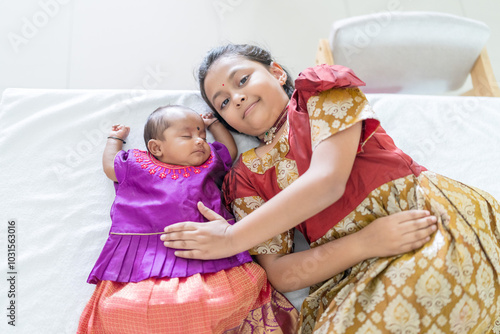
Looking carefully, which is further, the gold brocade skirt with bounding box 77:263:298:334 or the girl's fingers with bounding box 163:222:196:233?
the girl's fingers with bounding box 163:222:196:233

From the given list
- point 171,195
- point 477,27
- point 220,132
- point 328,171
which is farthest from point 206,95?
point 477,27

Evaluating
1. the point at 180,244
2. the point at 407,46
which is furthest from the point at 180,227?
the point at 407,46

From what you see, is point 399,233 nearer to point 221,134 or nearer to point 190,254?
point 190,254

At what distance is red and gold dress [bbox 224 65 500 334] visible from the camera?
0.90m

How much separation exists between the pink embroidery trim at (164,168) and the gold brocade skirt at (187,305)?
266 mm

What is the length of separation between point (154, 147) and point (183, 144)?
0.29 ft

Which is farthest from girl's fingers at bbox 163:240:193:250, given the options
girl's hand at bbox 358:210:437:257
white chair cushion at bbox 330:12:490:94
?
white chair cushion at bbox 330:12:490:94

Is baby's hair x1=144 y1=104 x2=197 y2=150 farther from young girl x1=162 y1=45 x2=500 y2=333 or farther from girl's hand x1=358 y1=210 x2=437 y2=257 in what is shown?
girl's hand x1=358 y1=210 x2=437 y2=257

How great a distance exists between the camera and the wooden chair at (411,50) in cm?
148

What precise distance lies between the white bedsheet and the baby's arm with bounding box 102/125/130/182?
0.03 metres

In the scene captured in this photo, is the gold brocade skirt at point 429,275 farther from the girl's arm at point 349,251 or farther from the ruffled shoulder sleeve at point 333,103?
the ruffled shoulder sleeve at point 333,103

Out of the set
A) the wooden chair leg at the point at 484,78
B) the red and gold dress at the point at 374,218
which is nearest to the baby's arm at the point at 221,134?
the red and gold dress at the point at 374,218

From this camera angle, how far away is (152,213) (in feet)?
3.52

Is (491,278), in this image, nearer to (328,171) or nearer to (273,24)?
(328,171)
